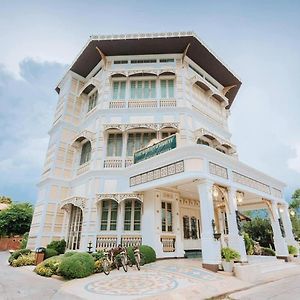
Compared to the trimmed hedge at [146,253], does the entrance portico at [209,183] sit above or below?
above

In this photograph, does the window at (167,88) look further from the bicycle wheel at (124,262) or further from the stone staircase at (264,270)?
the stone staircase at (264,270)

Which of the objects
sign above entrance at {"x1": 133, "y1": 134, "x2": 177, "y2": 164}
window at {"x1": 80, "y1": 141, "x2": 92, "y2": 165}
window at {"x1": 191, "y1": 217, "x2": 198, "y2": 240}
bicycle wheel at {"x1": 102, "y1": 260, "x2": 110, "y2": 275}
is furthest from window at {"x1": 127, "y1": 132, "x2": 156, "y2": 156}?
bicycle wheel at {"x1": 102, "y1": 260, "x2": 110, "y2": 275}

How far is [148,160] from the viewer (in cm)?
1202

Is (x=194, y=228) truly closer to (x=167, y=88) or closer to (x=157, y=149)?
(x=157, y=149)

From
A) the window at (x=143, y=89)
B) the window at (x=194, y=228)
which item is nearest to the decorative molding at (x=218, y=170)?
the window at (x=194, y=228)

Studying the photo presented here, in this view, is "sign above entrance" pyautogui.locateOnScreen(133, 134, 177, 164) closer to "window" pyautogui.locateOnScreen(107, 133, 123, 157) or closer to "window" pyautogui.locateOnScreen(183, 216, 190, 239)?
"window" pyautogui.locateOnScreen(107, 133, 123, 157)

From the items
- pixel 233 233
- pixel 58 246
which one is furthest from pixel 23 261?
pixel 233 233

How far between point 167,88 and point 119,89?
3.54 m

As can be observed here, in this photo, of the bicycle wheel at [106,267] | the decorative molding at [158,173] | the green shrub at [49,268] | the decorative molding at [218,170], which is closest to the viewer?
the bicycle wheel at [106,267]

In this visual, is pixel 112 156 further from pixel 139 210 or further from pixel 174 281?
pixel 174 281

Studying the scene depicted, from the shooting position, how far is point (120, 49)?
1739cm

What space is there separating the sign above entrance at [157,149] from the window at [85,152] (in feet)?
14.1

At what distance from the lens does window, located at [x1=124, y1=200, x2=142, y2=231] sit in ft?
43.2

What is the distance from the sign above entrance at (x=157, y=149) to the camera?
11719 mm
